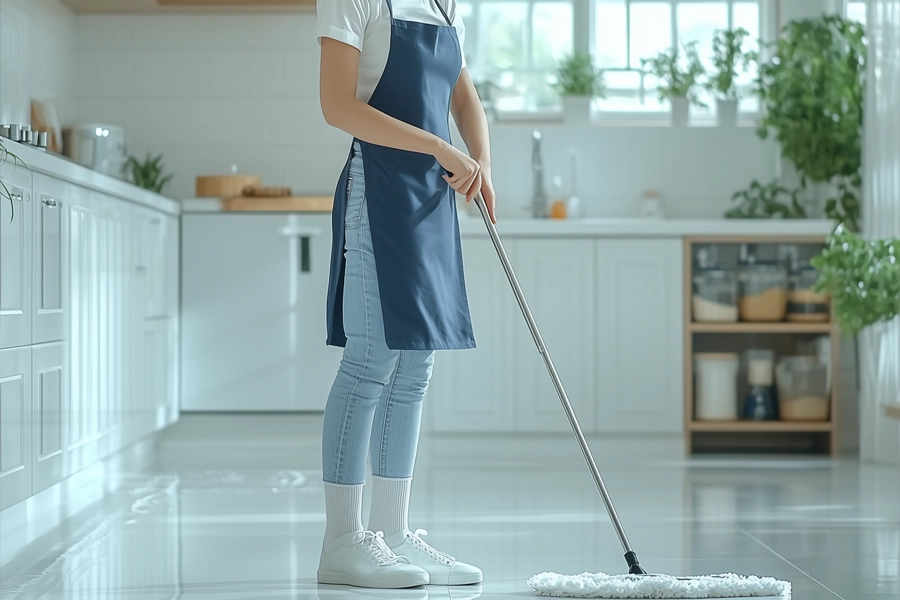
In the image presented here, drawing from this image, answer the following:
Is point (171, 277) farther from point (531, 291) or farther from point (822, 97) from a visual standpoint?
point (822, 97)

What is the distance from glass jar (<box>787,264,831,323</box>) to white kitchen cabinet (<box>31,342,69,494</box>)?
2578 millimetres

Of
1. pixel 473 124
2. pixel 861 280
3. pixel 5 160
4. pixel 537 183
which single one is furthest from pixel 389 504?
pixel 537 183

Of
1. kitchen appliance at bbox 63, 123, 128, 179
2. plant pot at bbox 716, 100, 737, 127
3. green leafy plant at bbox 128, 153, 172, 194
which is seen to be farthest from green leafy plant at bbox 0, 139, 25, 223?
plant pot at bbox 716, 100, 737, 127

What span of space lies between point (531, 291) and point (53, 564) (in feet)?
6.83

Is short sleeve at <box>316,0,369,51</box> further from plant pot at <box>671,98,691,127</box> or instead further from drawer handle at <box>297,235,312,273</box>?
plant pot at <box>671,98,691,127</box>

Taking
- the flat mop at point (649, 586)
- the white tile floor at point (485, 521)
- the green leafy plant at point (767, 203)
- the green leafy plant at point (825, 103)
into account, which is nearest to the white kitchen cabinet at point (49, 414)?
the white tile floor at point (485, 521)

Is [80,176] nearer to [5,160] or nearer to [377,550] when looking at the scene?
[5,160]

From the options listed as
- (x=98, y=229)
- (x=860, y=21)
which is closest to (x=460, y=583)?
(x=98, y=229)

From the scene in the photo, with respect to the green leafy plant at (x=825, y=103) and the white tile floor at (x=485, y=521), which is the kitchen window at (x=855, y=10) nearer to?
the green leafy plant at (x=825, y=103)

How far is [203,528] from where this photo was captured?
255cm

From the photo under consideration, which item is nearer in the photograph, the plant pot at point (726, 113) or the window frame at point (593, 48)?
the plant pot at point (726, 113)

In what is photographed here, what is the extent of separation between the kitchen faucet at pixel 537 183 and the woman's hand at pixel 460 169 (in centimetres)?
236

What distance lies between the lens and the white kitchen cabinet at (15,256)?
7.04ft

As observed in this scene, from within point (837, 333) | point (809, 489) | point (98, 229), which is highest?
point (98, 229)
